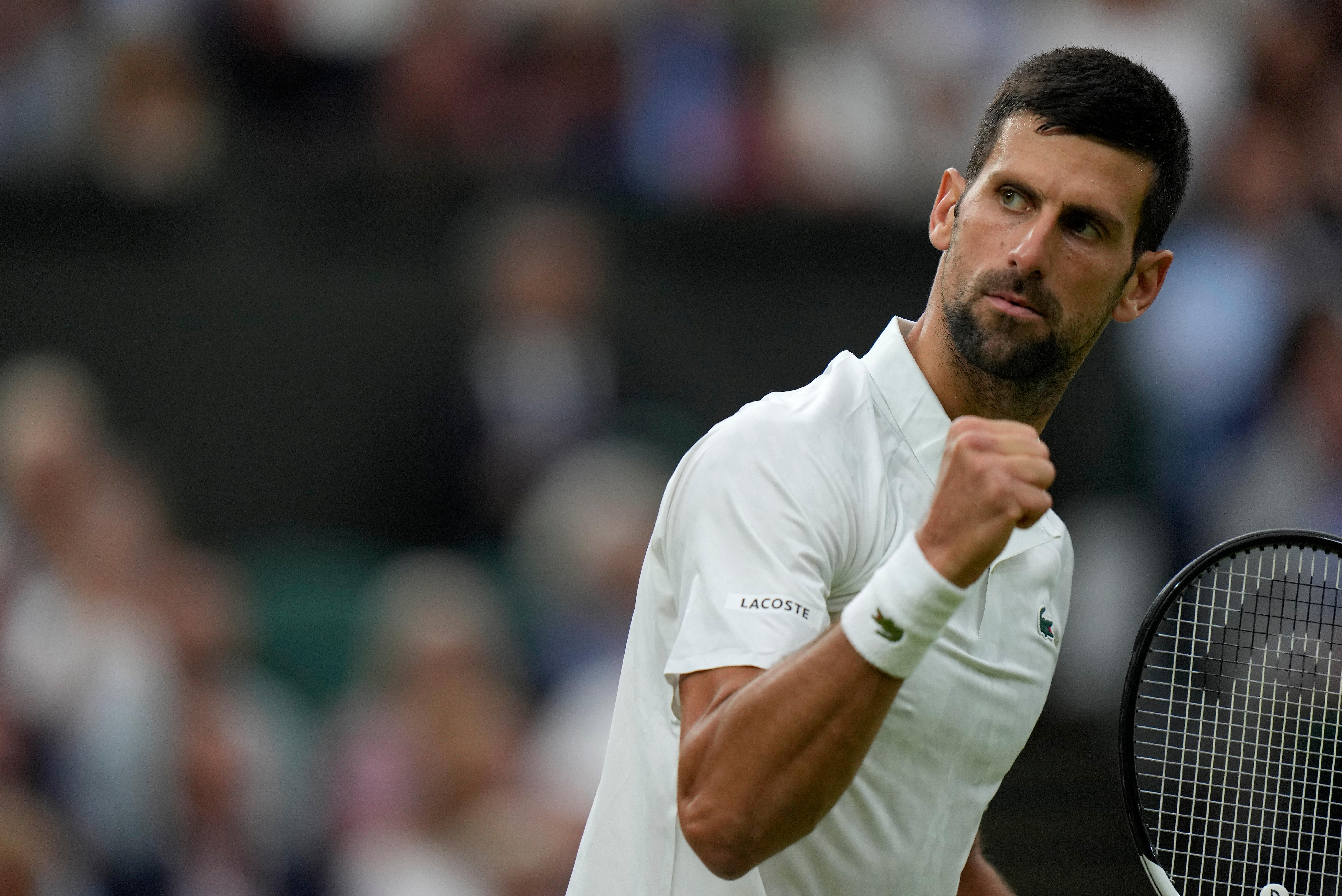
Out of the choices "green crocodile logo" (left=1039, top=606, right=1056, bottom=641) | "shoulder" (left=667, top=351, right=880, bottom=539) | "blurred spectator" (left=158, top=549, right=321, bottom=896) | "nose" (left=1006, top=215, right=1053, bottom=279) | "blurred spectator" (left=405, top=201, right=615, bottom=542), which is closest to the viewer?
"shoulder" (left=667, top=351, right=880, bottom=539)

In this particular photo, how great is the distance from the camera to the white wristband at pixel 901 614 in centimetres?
196

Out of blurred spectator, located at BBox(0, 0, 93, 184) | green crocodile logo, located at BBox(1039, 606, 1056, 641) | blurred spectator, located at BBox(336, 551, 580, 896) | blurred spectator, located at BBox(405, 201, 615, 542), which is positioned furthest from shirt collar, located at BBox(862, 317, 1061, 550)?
blurred spectator, located at BBox(0, 0, 93, 184)

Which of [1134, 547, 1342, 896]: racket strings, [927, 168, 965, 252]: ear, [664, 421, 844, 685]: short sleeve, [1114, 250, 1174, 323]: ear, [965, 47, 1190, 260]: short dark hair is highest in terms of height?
[965, 47, 1190, 260]: short dark hair

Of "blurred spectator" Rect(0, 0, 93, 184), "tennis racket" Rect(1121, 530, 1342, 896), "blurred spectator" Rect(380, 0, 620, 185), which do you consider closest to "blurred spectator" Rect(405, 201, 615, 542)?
"blurred spectator" Rect(380, 0, 620, 185)

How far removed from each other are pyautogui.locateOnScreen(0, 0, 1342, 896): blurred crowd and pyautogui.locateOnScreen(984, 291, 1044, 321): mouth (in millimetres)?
3012

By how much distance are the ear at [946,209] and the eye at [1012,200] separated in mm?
93

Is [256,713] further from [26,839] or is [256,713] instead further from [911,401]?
[911,401]

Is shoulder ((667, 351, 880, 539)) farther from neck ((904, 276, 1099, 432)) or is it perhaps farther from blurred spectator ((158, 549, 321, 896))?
blurred spectator ((158, 549, 321, 896))

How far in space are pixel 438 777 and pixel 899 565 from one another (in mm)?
3541

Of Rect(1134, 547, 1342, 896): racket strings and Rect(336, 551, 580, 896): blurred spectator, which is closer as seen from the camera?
Rect(1134, 547, 1342, 896): racket strings

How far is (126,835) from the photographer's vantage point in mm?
5316

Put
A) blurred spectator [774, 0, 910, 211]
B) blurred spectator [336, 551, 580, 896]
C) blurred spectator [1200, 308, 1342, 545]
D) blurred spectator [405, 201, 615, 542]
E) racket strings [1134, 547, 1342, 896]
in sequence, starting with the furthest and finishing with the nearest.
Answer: blurred spectator [774, 0, 910, 211] → blurred spectator [405, 201, 615, 542] → blurred spectator [1200, 308, 1342, 545] → blurred spectator [336, 551, 580, 896] → racket strings [1134, 547, 1342, 896]

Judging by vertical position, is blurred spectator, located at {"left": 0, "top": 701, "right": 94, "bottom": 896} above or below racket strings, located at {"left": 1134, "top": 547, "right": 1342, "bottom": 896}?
below

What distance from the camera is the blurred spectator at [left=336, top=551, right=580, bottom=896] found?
16.9ft
